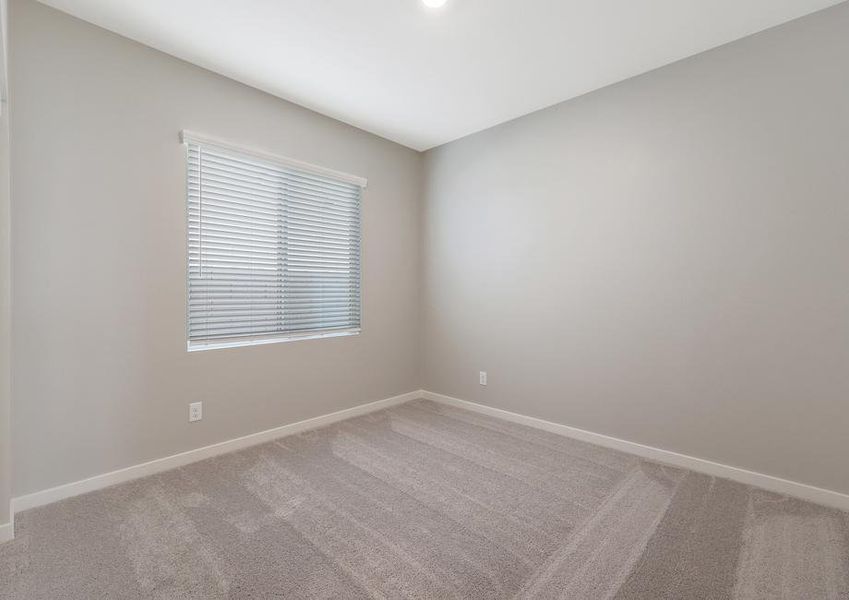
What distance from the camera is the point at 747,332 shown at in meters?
2.29

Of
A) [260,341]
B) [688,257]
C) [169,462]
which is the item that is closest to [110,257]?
[260,341]

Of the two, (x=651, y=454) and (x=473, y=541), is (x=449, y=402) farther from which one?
(x=473, y=541)

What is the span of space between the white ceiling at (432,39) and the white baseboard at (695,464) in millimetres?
2574

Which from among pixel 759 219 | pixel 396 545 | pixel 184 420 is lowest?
pixel 396 545

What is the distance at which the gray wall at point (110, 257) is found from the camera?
6.56 feet

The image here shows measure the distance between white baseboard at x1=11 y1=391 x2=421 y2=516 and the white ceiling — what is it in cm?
256

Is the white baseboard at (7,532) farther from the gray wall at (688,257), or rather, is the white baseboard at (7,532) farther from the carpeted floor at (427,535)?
the gray wall at (688,257)

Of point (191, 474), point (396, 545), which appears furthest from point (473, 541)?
point (191, 474)

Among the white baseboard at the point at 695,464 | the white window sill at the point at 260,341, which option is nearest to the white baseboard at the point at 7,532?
the white window sill at the point at 260,341

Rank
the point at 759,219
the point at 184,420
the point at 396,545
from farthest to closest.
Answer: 1. the point at 184,420
2. the point at 759,219
3. the point at 396,545

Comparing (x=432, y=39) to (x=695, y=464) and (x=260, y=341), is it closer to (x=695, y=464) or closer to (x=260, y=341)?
(x=260, y=341)

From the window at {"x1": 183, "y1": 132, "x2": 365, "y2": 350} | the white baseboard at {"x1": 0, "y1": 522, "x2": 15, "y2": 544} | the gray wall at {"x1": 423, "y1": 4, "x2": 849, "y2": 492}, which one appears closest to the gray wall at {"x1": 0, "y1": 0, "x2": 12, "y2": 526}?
the white baseboard at {"x1": 0, "y1": 522, "x2": 15, "y2": 544}

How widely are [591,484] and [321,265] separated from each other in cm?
253

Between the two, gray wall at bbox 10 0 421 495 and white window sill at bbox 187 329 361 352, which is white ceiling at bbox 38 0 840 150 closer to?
gray wall at bbox 10 0 421 495
